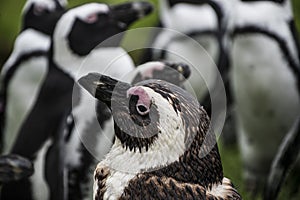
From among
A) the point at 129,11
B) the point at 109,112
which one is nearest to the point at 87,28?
the point at 129,11

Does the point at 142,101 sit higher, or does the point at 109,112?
the point at 142,101

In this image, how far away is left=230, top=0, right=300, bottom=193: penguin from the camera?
2.39 metres

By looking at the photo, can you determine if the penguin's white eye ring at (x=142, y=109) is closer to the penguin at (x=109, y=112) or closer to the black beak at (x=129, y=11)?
the penguin at (x=109, y=112)

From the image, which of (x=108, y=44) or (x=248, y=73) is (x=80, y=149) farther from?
(x=248, y=73)

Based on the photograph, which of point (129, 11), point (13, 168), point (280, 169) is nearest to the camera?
point (13, 168)

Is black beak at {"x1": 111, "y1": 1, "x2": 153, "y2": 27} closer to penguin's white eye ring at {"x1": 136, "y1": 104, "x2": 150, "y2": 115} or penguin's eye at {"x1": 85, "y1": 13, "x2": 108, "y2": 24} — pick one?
penguin's eye at {"x1": 85, "y1": 13, "x2": 108, "y2": 24}

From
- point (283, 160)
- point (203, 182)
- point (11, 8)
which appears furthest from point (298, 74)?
point (11, 8)

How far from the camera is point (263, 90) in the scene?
7.94 feet

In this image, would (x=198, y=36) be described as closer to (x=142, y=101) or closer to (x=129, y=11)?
(x=129, y=11)

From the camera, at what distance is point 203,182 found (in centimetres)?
129

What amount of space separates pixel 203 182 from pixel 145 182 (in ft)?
0.30

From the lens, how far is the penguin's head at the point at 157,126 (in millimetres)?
1279

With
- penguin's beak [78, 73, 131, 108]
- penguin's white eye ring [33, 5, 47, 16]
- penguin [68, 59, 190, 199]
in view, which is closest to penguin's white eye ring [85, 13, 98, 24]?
penguin [68, 59, 190, 199]

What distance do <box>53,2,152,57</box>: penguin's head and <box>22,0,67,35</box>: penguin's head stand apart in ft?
0.96
